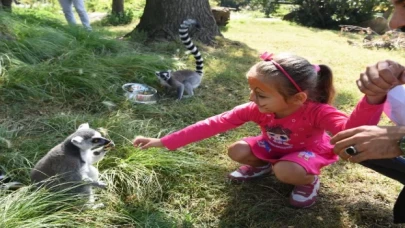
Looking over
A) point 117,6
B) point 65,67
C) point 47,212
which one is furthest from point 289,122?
point 117,6

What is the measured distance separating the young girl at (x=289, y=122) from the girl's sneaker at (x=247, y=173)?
0.18 feet

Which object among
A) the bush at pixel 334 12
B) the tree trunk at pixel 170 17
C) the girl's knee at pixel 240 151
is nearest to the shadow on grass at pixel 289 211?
the girl's knee at pixel 240 151

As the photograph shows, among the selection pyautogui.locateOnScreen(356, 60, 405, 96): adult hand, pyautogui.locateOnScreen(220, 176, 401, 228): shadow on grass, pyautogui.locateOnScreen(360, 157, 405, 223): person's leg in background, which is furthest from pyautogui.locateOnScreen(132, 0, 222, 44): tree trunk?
pyautogui.locateOnScreen(356, 60, 405, 96): adult hand

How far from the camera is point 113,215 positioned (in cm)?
202

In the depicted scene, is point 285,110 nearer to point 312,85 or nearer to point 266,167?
point 312,85

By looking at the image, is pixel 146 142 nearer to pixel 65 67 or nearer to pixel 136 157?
pixel 136 157

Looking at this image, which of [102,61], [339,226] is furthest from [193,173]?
[102,61]

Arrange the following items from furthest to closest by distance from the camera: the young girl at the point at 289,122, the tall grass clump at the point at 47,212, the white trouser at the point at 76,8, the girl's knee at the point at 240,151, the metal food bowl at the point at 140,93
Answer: the white trouser at the point at 76,8 → the metal food bowl at the point at 140,93 → the girl's knee at the point at 240,151 → the young girl at the point at 289,122 → the tall grass clump at the point at 47,212

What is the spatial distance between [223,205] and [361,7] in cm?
1489

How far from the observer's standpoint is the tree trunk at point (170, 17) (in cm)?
664

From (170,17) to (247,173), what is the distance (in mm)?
4658

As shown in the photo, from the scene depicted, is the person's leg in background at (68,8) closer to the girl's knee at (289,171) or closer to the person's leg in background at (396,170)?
the girl's knee at (289,171)

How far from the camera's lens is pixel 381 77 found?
5.11 ft

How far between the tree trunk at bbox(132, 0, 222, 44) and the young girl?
4418 millimetres
